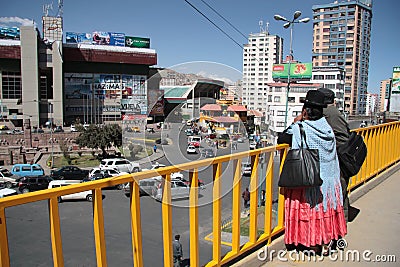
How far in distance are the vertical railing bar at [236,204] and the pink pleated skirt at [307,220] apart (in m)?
0.48

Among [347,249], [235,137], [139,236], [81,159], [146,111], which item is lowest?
[81,159]

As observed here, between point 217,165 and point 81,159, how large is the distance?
3389 cm

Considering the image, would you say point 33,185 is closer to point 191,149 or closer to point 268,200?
point 191,149

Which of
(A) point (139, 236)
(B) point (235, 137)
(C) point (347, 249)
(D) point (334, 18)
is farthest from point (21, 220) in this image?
(D) point (334, 18)

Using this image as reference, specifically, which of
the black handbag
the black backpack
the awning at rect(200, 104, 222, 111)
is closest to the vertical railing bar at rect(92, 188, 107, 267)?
the awning at rect(200, 104, 222, 111)

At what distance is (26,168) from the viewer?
27219 millimetres

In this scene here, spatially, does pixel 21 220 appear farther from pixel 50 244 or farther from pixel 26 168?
pixel 26 168

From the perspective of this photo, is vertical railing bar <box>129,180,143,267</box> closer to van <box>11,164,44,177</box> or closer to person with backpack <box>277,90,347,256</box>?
person with backpack <box>277,90,347,256</box>

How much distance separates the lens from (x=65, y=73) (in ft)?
182

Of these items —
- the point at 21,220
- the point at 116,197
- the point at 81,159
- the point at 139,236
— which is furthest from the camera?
the point at 81,159

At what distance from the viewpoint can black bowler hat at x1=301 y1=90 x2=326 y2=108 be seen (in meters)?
2.49

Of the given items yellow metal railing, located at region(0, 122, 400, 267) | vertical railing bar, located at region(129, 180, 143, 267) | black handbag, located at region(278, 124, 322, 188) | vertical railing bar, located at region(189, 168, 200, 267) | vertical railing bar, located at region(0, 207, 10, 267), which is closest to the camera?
vertical railing bar, located at region(0, 207, 10, 267)

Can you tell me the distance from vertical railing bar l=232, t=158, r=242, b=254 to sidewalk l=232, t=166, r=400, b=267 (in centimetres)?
16

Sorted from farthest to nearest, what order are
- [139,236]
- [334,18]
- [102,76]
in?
[334,18] < [102,76] < [139,236]
